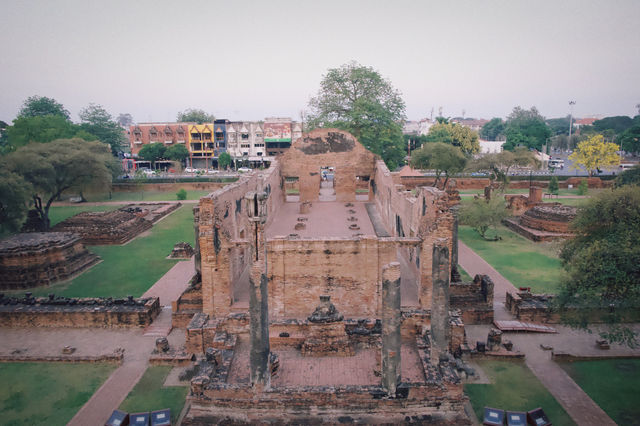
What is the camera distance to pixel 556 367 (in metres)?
13.1

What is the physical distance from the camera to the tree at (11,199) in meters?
21.7

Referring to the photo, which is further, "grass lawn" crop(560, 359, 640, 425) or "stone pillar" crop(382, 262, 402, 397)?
"grass lawn" crop(560, 359, 640, 425)

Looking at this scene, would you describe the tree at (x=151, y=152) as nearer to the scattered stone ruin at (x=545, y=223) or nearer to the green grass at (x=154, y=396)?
the scattered stone ruin at (x=545, y=223)

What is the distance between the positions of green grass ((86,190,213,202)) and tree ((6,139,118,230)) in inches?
407

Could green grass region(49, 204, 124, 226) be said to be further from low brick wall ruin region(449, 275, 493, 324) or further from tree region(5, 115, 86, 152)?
low brick wall ruin region(449, 275, 493, 324)

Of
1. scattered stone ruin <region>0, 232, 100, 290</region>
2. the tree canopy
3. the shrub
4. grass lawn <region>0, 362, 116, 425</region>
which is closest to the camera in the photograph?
grass lawn <region>0, 362, 116, 425</region>

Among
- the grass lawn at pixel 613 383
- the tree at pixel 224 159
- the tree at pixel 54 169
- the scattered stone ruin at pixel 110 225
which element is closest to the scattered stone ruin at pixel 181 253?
the scattered stone ruin at pixel 110 225

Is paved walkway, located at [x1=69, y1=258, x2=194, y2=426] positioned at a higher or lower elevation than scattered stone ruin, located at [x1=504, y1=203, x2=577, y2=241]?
lower

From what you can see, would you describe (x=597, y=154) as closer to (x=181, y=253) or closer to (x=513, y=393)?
(x=513, y=393)

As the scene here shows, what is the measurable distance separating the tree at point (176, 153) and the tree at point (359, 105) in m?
33.5

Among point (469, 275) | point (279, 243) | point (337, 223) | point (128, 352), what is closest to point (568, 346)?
point (469, 275)

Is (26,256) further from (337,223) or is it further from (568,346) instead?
(568,346)

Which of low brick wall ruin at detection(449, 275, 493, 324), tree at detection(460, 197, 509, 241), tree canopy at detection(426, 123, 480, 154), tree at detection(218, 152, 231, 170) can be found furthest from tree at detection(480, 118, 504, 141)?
low brick wall ruin at detection(449, 275, 493, 324)

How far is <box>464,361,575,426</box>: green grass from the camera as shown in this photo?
11148mm
